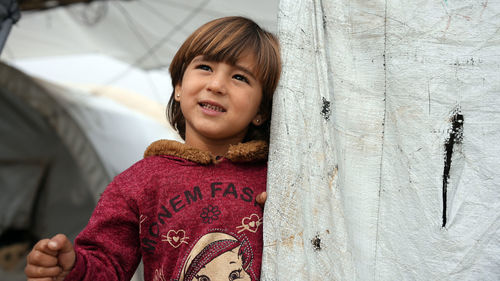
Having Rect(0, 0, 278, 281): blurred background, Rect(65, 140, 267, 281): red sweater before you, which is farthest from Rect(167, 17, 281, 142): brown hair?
Rect(0, 0, 278, 281): blurred background

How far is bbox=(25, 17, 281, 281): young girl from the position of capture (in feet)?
2.40

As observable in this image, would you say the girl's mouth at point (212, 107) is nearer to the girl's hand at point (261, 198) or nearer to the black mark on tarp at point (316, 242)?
the girl's hand at point (261, 198)

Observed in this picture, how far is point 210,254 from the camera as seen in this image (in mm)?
731

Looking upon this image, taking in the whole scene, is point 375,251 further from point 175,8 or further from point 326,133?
point 175,8

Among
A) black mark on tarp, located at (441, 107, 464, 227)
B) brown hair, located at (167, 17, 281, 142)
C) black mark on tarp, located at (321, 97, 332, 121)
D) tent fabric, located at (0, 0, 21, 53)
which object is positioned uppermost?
tent fabric, located at (0, 0, 21, 53)

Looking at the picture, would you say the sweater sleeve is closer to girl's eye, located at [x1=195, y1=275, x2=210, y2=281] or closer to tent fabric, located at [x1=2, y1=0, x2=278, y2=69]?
girl's eye, located at [x1=195, y1=275, x2=210, y2=281]

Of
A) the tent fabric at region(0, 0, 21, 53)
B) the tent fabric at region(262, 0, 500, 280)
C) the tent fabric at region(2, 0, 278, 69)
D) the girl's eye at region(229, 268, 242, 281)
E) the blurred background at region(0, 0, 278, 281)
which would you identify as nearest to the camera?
the tent fabric at region(262, 0, 500, 280)

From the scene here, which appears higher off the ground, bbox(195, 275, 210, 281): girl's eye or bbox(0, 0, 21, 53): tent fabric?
bbox(0, 0, 21, 53): tent fabric

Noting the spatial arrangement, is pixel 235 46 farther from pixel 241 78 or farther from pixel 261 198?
pixel 261 198

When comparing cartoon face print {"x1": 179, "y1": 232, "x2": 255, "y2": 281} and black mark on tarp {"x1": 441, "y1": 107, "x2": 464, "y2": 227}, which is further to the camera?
cartoon face print {"x1": 179, "y1": 232, "x2": 255, "y2": 281}

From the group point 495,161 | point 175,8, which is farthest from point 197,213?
point 175,8

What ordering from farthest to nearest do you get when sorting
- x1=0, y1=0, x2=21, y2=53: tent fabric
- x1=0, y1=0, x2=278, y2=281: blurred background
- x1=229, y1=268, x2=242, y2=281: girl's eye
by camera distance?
1. x1=0, y1=0, x2=278, y2=281: blurred background
2. x1=0, y1=0, x2=21, y2=53: tent fabric
3. x1=229, y1=268, x2=242, y2=281: girl's eye

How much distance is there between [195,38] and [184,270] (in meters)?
0.44

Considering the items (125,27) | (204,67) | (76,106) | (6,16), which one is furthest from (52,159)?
(204,67)
